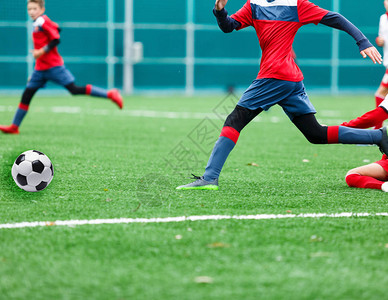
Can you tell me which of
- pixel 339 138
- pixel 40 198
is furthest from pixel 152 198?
pixel 339 138

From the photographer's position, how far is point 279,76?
18.0ft

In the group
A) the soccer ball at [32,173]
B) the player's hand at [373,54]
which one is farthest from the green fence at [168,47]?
the player's hand at [373,54]

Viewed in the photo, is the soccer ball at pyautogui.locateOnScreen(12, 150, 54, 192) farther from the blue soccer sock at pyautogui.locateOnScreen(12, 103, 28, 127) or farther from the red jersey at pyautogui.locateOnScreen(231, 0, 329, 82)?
the blue soccer sock at pyautogui.locateOnScreen(12, 103, 28, 127)

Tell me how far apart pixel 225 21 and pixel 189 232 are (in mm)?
2230

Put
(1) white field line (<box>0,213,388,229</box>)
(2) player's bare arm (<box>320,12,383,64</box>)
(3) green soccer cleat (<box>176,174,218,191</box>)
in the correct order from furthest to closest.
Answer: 1. (3) green soccer cleat (<box>176,174,218,191</box>)
2. (2) player's bare arm (<box>320,12,383,64</box>)
3. (1) white field line (<box>0,213,388,229</box>)

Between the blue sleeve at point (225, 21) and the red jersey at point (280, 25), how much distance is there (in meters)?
0.18

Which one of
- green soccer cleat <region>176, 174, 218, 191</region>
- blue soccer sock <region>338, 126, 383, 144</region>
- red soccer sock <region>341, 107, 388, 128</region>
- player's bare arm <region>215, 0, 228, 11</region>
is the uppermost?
player's bare arm <region>215, 0, 228, 11</region>

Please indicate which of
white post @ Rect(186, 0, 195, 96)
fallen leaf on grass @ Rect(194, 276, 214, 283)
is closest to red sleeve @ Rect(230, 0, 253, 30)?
fallen leaf on grass @ Rect(194, 276, 214, 283)

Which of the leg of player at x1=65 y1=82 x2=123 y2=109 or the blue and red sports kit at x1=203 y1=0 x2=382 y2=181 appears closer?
the blue and red sports kit at x1=203 y1=0 x2=382 y2=181

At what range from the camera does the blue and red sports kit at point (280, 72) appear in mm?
5445

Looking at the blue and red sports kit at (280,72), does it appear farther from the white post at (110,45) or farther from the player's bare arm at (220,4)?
the white post at (110,45)

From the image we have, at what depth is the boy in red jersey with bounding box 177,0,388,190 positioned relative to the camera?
17.9ft

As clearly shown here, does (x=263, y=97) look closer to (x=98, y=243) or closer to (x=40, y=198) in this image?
(x=40, y=198)

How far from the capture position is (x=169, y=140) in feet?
32.0
